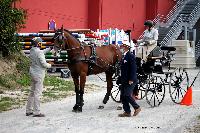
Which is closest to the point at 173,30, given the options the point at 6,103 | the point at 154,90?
the point at 154,90

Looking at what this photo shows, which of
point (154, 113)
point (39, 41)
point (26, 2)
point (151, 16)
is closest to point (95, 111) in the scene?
point (154, 113)

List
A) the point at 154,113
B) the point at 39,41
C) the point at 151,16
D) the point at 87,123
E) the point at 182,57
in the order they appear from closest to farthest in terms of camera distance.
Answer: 1. the point at 87,123
2. the point at 39,41
3. the point at 154,113
4. the point at 182,57
5. the point at 151,16

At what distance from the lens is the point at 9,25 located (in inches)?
804

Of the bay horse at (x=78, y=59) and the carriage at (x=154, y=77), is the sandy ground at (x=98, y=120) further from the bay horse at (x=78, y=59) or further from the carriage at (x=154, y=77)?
the bay horse at (x=78, y=59)

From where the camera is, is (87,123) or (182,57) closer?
(87,123)

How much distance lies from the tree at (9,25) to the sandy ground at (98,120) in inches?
212

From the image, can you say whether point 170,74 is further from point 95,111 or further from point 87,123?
point 87,123

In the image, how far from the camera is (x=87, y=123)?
1227cm

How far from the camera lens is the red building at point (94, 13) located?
2870 cm

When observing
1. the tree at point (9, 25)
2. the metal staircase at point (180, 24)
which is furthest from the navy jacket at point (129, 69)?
the metal staircase at point (180, 24)

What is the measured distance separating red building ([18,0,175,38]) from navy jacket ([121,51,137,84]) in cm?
1449

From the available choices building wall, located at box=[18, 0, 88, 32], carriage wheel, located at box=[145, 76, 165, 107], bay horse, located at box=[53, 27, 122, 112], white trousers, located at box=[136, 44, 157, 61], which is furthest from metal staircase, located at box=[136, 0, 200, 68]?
bay horse, located at box=[53, 27, 122, 112]

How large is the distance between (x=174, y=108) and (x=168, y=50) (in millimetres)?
2095

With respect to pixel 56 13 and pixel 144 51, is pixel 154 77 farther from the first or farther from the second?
pixel 56 13
